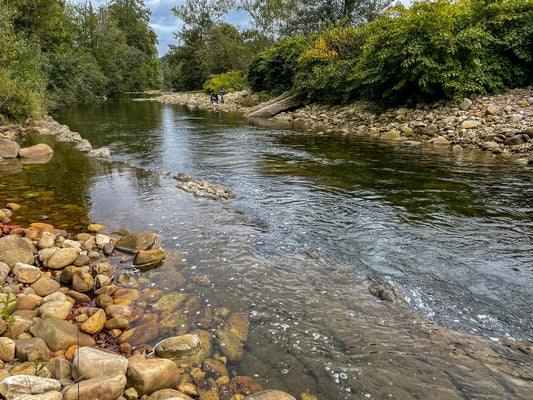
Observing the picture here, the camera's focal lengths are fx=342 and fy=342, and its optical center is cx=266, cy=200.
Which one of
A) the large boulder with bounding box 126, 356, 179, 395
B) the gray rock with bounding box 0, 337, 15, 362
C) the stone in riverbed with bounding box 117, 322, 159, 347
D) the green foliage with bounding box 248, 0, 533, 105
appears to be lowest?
the stone in riverbed with bounding box 117, 322, 159, 347

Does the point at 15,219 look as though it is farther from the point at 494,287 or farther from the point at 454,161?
the point at 454,161

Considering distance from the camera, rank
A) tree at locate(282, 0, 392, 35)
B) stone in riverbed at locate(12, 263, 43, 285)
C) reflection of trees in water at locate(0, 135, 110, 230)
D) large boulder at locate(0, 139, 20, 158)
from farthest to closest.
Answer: tree at locate(282, 0, 392, 35)
large boulder at locate(0, 139, 20, 158)
reflection of trees in water at locate(0, 135, 110, 230)
stone in riverbed at locate(12, 263, 43, 285)

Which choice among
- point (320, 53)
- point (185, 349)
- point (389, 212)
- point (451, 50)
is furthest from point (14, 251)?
point (320, 53)

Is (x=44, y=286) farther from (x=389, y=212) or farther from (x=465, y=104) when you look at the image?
(x=465, y=104)

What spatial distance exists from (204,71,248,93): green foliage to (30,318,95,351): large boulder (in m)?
38.6

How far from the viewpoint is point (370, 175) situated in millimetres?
8469

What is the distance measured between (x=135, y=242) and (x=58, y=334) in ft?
6.30

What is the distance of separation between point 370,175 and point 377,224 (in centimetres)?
323

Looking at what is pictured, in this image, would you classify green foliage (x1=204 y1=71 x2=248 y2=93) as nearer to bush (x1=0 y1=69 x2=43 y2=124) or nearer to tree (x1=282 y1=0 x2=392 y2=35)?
tree (x1=282 y1=0 x2=392 y2=35)

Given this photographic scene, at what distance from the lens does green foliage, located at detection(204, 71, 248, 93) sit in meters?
39.5

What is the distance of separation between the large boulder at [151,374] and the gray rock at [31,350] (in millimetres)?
682

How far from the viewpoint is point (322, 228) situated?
214 inches

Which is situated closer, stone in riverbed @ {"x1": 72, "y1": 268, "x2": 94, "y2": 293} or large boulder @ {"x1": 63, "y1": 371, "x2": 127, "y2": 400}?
large boulder @ {"x1": 63, "y1": 371, "x2": 127, "y2": 400}

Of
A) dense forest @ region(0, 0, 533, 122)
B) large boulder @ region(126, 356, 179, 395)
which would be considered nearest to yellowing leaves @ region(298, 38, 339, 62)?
dense forest @ region(0, 0, 533, 122)
